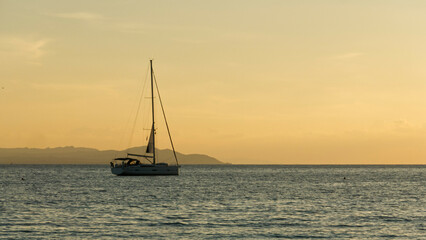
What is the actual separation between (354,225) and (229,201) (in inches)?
1005

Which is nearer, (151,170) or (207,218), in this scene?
(207,218)

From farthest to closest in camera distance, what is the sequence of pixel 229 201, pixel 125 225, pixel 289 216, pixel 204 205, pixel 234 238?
pixel 229 201 → pixel 204 205 → pixel 289 216 → pixel 125 225 → pixel 234 238

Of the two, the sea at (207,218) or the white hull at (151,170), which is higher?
the white hull at (151,170)

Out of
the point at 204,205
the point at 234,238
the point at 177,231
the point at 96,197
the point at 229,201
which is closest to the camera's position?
the point at 234,238

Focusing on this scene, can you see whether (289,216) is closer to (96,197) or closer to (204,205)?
(204,205)

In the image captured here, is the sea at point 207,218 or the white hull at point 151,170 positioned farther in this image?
the white hull at point 151,170

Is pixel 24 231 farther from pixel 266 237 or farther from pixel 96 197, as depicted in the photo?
pixel 96 197

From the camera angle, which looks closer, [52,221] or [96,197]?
[52,221]

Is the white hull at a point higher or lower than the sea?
higher

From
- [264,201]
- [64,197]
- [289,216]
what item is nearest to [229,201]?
[264,201]

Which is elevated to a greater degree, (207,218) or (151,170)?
(151,170)

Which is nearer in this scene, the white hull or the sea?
the sea

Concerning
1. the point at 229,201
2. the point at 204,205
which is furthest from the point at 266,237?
the point at 229,201

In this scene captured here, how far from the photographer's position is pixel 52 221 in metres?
52.8
